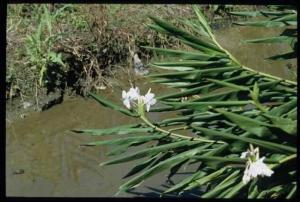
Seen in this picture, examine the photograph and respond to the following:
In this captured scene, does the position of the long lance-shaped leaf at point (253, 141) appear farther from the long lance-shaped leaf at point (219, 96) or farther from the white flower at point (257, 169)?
the long lance-shaped leaf at point (219, 96)

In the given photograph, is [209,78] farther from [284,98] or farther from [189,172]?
[189,172]

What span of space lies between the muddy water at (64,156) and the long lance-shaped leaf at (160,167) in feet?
2.37

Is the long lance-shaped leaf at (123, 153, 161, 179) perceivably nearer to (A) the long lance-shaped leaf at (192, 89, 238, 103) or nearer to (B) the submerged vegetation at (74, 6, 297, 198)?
(B) the submerged vegetation at (74, 6, 297, 198)

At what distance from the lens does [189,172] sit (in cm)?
230

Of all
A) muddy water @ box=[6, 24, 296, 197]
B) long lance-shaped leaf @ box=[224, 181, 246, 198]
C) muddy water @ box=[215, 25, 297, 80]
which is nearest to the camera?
long lance-shaped leaf @ box=[224, 181, 246, 198]

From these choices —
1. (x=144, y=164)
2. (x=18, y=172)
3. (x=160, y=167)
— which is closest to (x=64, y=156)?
(x=18, y=172)

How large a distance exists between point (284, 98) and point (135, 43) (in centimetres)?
174

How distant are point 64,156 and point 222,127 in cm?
118

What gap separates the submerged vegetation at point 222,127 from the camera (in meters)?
1.28

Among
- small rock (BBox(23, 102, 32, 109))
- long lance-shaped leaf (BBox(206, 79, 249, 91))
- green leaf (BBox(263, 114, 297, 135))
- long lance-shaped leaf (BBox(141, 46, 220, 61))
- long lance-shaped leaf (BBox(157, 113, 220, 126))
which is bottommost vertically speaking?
small rock (BBox(23, 102, 32, 109))

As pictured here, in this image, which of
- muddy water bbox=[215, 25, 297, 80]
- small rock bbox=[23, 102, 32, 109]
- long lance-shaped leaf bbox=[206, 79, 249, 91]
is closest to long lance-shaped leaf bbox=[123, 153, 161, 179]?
long lance-shaped leaf bbox=[206, 79, 249, 91]

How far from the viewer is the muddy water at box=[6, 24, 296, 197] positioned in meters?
2.36

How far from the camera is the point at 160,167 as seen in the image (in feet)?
4.62

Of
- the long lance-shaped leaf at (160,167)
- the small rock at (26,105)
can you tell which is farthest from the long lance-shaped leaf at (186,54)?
the small rock at (26,105)
